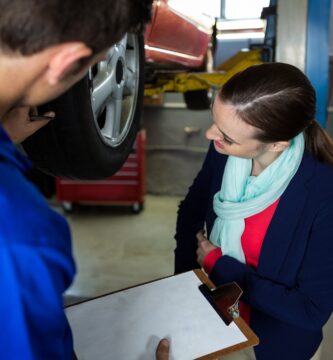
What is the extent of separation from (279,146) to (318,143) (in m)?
0.13

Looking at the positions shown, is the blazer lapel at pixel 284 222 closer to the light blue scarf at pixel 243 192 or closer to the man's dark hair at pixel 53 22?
the light blue scarf at pixel 243 192

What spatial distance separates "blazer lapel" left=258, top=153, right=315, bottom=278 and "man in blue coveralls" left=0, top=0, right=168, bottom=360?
0.63 metres

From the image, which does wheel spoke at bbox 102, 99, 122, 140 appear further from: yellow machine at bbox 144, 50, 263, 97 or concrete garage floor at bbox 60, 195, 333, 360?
concrete garage floor at bbox 60, 195, 333, 360

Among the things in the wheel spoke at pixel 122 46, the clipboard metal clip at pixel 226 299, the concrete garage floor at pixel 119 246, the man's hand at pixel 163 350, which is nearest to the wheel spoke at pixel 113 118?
the wheel spoke at pixel 122 46

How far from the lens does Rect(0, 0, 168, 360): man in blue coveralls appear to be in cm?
41

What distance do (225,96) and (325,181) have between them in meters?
0.33

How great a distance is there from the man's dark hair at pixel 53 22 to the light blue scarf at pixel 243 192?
2.17ft

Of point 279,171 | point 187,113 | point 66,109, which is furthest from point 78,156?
point 187,113

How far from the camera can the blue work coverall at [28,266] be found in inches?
16.1

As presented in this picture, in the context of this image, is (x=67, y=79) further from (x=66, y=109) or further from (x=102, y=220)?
(x=102, y=220)

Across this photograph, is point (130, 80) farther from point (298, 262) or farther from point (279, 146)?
point (298, 262)

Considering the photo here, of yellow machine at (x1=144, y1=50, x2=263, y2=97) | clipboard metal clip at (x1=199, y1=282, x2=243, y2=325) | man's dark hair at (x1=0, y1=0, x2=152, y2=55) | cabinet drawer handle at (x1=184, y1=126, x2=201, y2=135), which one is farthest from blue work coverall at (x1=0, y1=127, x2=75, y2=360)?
cabinet drawer handle at (x1=184, y1=126, x2=201, y2=135)

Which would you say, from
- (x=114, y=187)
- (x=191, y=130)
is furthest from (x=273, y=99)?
(x=191, y=130)

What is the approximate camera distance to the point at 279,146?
1028 millimetres
